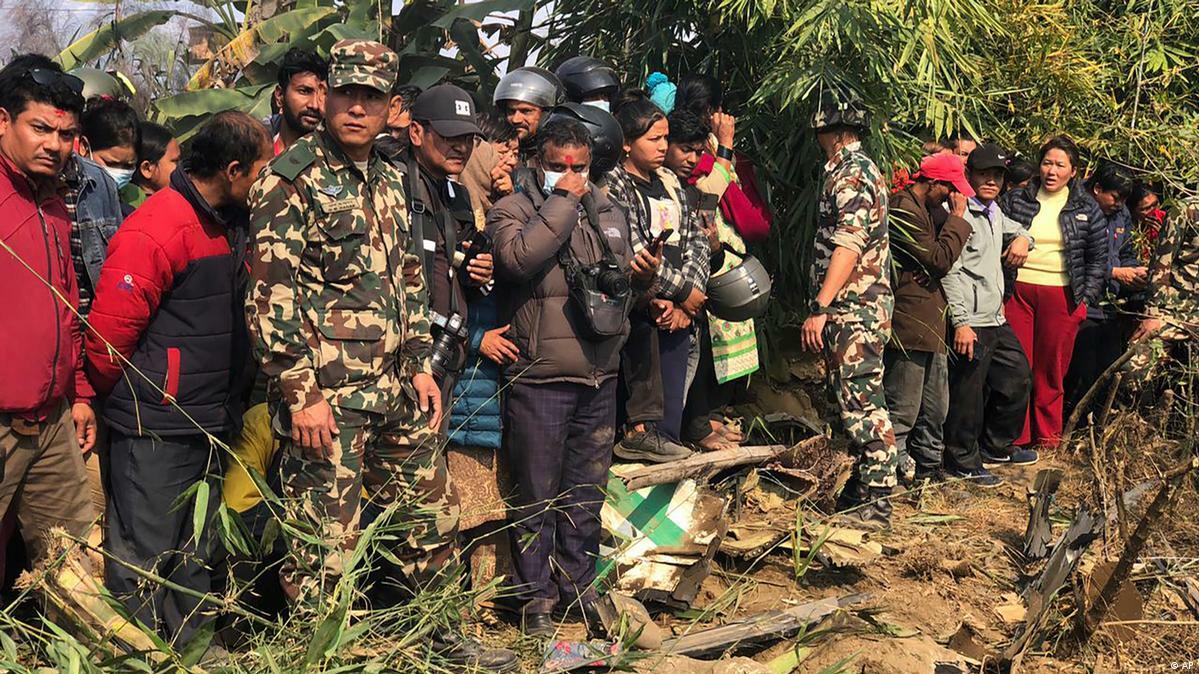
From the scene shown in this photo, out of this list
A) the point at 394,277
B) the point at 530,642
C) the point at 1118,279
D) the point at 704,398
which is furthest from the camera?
the point at 1118,279

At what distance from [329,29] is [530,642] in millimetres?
4309

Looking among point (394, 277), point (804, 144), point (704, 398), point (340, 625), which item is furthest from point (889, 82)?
point (340, 625)

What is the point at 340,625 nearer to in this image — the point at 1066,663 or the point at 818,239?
the point at 1066,663

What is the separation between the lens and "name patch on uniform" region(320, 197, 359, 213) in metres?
3.57

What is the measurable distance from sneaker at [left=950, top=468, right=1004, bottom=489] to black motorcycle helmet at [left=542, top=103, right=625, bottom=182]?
301cm

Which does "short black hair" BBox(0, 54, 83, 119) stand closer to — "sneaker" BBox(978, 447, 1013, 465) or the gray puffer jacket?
the gray puffer jacket

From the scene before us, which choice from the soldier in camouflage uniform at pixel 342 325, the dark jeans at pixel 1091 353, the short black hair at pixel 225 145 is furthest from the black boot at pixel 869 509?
the short black hair at pixel 225 145

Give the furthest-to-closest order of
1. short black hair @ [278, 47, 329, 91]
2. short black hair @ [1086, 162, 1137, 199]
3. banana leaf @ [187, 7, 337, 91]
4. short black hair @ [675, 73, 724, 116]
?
short black hair @ [1086, 162, 1137, 199], banana leaf @ [187, 7, 337, 91], short black hair @ [675, 73, 724, 116], short black hair @ [278, 47, 329, 91]

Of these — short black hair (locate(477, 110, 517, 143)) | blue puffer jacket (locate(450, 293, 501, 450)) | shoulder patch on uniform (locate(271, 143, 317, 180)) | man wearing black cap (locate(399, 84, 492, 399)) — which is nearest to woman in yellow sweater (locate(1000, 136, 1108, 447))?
short black hair (locate(477, 110, 517, 143))

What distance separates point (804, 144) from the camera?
247 inches

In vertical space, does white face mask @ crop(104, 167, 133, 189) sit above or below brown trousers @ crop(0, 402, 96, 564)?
above

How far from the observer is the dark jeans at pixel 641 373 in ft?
17.3

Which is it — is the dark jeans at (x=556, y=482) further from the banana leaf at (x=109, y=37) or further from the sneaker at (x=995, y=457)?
the banana leaf at (x=109, y=37)

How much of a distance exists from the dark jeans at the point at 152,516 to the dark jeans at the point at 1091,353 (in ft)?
19.7
